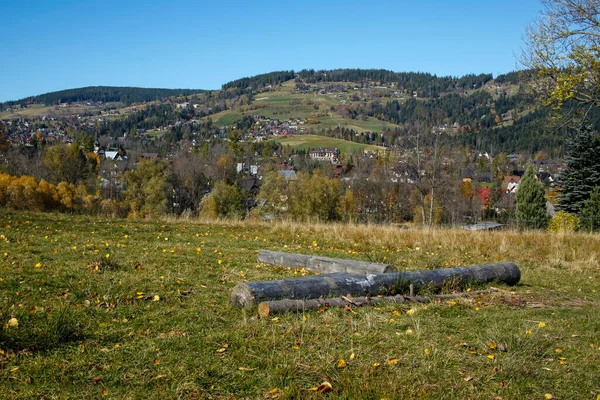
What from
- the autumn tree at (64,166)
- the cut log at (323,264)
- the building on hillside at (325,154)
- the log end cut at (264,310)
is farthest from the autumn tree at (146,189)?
the building on hillside at (325,154)

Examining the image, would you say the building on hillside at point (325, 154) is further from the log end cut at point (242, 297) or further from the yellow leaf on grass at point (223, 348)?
the yellow leaf on grass at point (223, 348)

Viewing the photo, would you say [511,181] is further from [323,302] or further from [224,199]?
[323,302]

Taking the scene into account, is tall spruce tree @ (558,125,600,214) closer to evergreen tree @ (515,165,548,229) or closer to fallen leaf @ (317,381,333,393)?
evergreen tree @ (515,165,548,229)

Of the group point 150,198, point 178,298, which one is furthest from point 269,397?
point 150,198

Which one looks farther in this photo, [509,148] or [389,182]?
[509,148]

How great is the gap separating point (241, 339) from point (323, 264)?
468cm

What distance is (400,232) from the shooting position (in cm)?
1714

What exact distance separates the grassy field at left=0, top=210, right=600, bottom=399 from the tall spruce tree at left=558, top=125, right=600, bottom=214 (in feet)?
141

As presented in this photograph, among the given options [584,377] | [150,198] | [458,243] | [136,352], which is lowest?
[150,198]

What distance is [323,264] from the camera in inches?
385

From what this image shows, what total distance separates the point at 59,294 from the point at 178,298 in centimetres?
160

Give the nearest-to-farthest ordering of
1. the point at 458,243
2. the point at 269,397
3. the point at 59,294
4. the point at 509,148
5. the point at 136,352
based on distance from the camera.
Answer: the point at 269,397
the point at 136,352
the point at 59,294
the point at 458,243
the point at 509,148

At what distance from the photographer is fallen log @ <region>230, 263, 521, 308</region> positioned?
659 centimetres

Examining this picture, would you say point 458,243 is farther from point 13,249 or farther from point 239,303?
point 13,249
